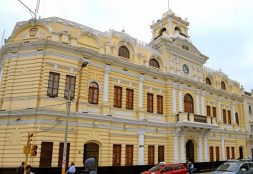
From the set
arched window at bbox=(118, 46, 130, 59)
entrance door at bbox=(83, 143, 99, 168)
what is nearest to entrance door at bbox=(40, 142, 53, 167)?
entrance door at bbox=(83, 143, 99, 168)

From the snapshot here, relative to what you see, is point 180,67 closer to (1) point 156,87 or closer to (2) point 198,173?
(1) point 156,87

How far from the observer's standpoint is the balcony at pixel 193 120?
25634mm

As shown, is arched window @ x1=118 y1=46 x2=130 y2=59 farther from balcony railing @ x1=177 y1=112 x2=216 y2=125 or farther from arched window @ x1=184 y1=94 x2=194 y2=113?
arched window @ x1=184 y1=94 x2=194 y2=113

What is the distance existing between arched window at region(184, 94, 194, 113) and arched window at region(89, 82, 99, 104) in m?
11.8

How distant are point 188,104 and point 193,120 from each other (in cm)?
268

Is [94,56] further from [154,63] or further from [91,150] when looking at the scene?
[91,150]

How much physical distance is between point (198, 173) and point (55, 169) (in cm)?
1616

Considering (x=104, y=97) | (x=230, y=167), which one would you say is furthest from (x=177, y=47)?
(x=230, y=167)

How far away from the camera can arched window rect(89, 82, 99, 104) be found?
70.2 feet

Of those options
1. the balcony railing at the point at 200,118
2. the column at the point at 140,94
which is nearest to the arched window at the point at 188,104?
the balcony railing at the point at 200,118

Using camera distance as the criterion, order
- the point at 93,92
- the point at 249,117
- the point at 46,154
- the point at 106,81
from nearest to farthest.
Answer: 1. the point at 46,154
2. the point at 93,92
3. the point at 106,81
4. the point at 249,117

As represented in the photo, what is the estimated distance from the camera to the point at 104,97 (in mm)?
21938

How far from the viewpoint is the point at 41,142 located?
1773 cm

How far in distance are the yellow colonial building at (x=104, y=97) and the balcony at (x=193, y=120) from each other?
A: 110mm
